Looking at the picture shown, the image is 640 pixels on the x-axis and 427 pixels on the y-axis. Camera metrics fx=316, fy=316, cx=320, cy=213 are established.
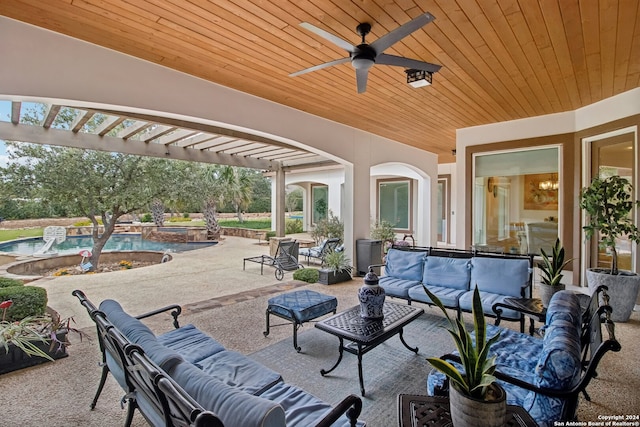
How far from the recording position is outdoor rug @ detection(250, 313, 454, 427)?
8.21ft

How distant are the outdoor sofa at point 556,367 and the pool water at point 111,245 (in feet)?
40.4

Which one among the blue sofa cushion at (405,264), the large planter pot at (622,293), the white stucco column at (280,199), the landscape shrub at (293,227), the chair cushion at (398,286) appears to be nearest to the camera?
the large planter pot at (622,293)

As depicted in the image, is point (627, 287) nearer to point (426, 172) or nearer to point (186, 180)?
point (426, 172)

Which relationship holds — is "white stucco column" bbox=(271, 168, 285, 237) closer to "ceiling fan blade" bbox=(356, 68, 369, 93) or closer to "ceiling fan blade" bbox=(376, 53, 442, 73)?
"ceiling fan blade" bbox=(356, 68, 369, 93)

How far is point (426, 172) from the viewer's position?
9500mm

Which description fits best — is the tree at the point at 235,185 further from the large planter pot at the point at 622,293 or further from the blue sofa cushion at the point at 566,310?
the blue sofa cushion at the point at 566,310

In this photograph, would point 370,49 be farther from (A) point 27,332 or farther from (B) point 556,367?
(A) point 27,332

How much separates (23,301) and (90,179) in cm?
491

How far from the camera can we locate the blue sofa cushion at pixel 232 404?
1115mm

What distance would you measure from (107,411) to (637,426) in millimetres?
3764

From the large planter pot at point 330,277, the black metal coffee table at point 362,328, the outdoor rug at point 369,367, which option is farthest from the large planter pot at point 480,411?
the large planter pot at point 330,277

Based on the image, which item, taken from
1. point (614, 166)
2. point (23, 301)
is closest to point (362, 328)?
point (23, 301)

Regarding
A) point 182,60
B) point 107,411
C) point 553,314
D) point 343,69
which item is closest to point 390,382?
point 553,314

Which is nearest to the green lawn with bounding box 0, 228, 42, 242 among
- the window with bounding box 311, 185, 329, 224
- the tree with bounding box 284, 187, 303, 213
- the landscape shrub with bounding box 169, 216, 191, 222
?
the landscape shrub with bounding box 169, 216, 191, 222
